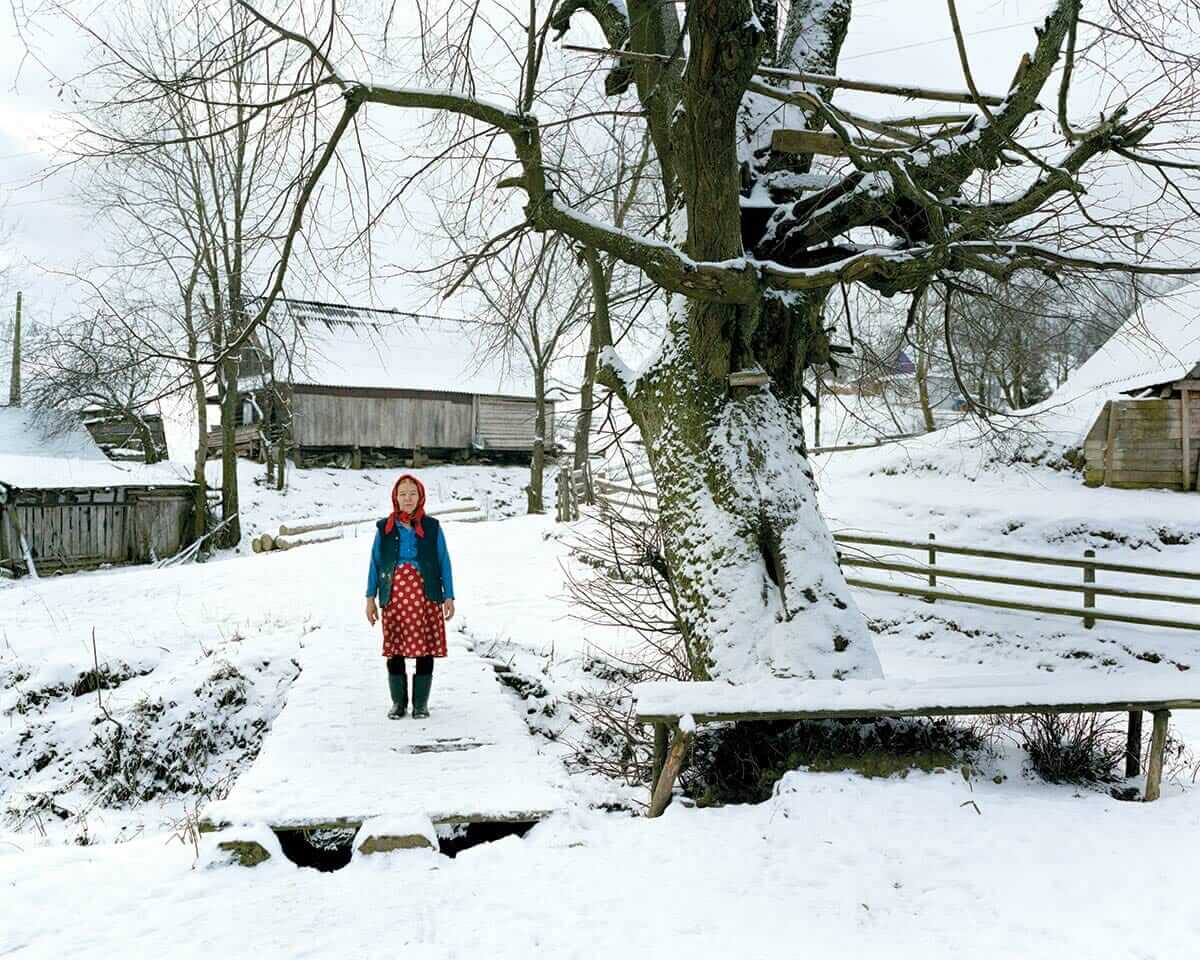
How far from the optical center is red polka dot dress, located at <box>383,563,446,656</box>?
609cm

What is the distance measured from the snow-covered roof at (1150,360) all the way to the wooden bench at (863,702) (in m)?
10.8

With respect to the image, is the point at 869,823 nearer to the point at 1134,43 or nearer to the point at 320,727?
the point at 320,727

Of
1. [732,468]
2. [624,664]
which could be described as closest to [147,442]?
[624,664]

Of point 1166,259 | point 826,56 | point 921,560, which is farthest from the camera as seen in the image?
point 921,560

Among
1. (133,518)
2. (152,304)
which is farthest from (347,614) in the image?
(152,304)

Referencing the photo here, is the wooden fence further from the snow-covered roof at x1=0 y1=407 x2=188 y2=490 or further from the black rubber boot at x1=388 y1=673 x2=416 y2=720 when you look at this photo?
the snow-covered roof at x1=0 y1=407 x2=188 y2=490

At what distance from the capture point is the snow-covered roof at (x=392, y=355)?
3111cm

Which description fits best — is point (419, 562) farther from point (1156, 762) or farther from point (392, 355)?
point (392, 355)

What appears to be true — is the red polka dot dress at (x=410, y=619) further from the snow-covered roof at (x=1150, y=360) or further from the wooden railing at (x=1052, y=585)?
the snow-covered roof at (x=1150, y=360)

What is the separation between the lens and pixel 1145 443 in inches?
601

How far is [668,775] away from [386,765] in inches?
68.6

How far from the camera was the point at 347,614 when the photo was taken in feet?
35.5

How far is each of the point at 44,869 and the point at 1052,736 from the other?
5.45 meters

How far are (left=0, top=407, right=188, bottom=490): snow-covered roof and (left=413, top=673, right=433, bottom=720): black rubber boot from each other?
17.1 meters
